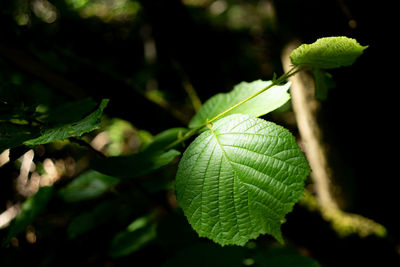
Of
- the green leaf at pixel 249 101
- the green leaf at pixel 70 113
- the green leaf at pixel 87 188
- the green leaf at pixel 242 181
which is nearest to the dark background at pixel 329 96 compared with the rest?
the green leaf at pixel 70 113

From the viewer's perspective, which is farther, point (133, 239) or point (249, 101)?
point (133, 239)

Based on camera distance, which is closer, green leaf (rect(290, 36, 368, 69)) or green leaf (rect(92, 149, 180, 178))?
green leaf (rect(290, 36, 368, 69))

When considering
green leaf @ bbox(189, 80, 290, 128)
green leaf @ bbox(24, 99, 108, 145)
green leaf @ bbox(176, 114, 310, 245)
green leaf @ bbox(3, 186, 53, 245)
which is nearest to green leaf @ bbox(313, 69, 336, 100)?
→ green leaf @ bbox(189, 80, 290, 128)

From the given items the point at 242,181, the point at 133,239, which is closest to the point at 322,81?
the point at 242,181

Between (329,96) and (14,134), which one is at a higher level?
(14,134)

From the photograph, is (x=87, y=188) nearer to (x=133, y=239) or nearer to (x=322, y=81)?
(x=133, y=239)

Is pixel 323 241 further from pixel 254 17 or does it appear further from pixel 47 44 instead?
pixel 254 17

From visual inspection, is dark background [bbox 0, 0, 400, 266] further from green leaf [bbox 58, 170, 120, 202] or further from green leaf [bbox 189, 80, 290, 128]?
green leaf [bbox 189, 80, 290, 128]
